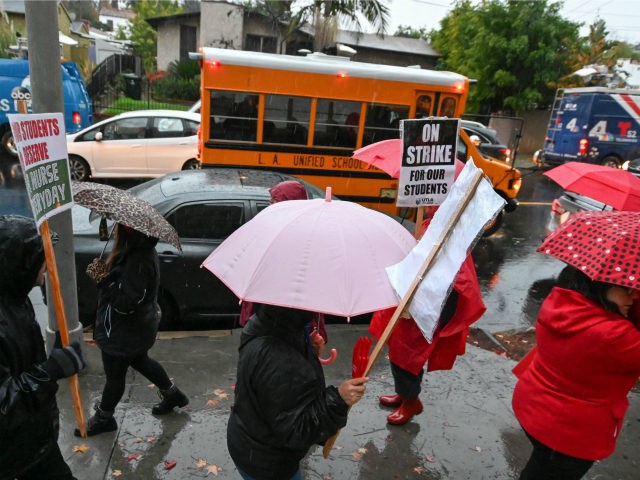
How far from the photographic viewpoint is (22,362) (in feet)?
7.09

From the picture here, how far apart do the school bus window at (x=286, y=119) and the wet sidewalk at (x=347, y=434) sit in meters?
4.93

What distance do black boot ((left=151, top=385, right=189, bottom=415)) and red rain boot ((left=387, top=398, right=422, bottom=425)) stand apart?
5.31 ft

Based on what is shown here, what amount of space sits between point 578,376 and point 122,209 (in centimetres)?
251

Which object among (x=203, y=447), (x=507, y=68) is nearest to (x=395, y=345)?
(x=203, y=447)

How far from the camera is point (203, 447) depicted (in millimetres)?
3518

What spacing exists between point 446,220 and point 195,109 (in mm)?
13242

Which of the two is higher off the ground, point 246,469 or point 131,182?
point 246,469

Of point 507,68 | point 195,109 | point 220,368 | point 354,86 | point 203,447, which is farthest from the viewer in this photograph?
point 507,68

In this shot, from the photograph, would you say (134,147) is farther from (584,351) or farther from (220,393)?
(584,351)

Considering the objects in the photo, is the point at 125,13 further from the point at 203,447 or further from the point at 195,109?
the point at 203,447

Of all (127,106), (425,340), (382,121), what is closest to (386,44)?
(127,106)

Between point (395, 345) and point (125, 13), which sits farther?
point (125, 13)

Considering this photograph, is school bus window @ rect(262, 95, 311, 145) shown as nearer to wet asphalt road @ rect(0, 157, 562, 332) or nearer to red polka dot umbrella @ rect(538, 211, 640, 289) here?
wet asphalt road @ rect(0, 157, 562, 332)

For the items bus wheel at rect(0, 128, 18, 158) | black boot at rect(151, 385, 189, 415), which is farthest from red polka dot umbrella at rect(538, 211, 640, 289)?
bus wheel at rect(0, 128, 18, 158)
